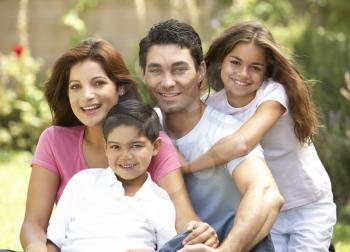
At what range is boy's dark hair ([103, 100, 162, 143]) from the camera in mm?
2932

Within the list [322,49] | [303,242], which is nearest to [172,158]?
[303,242]

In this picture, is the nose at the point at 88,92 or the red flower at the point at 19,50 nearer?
the nose at the point at 88,92

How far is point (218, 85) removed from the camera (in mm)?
3645

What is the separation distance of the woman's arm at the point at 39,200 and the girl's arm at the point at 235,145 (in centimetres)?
58

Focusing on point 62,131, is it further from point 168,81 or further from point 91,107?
point 168,81

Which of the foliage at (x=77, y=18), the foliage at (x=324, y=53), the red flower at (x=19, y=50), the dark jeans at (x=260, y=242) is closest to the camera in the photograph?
the dark jeans at (x=260, y=242)

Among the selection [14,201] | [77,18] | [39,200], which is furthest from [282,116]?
[77,18]

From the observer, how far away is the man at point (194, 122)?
303 cm

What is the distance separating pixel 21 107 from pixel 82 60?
4.87 meters

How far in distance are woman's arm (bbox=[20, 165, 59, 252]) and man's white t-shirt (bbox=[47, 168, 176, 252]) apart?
0.16 m

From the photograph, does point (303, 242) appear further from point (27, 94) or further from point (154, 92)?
point (27, 94)

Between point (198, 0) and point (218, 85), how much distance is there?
17.4ft

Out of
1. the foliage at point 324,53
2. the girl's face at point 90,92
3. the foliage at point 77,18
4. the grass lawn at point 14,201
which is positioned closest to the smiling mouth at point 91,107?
the girl's face at point 90,92

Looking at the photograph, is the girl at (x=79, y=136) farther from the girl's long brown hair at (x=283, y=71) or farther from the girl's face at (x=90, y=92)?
the girl's long brown hair at (x=283, y=71)
